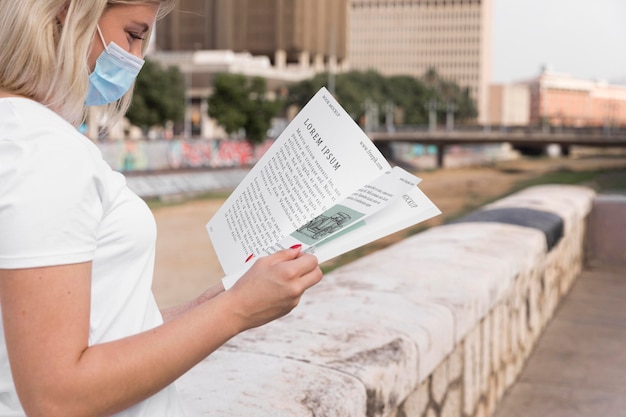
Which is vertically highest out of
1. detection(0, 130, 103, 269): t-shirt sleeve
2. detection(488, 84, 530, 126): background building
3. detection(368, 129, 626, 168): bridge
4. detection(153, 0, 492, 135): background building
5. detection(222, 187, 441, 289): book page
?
detection(0, 130, 103, 269): t-shirt sleeve

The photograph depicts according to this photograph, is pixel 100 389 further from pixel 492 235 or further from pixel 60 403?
pixel 492 235

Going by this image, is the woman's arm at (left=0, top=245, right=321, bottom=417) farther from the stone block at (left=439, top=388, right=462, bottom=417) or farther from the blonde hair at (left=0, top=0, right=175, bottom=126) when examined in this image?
the stone block at (left=439, top=388, right=462, bottom=417)

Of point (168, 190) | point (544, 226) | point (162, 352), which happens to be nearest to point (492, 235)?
point (544, 226)

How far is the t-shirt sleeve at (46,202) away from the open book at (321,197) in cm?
37

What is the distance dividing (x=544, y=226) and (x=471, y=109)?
122984mm

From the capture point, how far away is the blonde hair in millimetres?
1265

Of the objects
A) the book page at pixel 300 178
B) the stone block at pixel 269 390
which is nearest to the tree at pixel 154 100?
the stone block at pixel 269 390

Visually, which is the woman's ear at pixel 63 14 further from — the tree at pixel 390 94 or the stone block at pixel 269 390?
the tree at pixel 390 94

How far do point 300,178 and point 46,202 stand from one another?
1.92 ft

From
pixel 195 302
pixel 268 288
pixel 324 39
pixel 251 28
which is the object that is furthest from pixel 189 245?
pixel 324 39

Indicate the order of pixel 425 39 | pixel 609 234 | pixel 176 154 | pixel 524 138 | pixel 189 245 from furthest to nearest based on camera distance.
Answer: pixel 425 39, pixel 524 138, pixel 176 154, pixel 189 245, pixel 609 234

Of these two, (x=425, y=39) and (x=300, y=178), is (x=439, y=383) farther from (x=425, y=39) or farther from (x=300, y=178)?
(x=425, y=39)

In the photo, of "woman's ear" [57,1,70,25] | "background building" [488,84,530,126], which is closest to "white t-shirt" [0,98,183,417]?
"woman's ear" [57,1,70,25]

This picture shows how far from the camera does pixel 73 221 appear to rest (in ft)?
3.85
